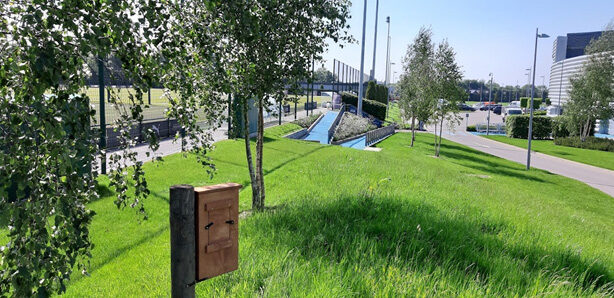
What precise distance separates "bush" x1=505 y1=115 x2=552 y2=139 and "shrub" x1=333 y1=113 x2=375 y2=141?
1490 cm

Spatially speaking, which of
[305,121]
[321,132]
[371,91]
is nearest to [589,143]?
[321,132]

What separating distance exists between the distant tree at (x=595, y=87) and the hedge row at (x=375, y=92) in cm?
2078

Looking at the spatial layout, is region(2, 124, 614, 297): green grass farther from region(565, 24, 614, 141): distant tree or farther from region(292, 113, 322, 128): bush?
region(565, 24, 614, 141): distant tree

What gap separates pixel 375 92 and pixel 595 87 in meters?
22.6

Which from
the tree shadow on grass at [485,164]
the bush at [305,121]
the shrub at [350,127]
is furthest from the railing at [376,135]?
the bush at [305,121]

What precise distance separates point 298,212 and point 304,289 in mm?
2402

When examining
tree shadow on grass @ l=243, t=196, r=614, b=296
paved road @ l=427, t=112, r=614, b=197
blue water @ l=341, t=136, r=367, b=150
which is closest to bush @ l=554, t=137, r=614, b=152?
paved road @ l=427, t=112, r=614, b=197

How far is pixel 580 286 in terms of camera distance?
4348 mm

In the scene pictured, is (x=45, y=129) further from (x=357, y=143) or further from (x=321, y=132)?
(x=321, y=132)

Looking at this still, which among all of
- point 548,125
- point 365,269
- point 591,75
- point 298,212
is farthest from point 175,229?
point 548,125

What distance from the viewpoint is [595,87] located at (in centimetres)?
3172

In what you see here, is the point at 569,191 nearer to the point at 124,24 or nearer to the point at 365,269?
the point at 365,269

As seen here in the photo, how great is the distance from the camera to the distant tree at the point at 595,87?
31484mm

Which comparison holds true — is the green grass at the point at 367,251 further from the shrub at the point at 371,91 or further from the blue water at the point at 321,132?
the shrub at the point at 371,91
